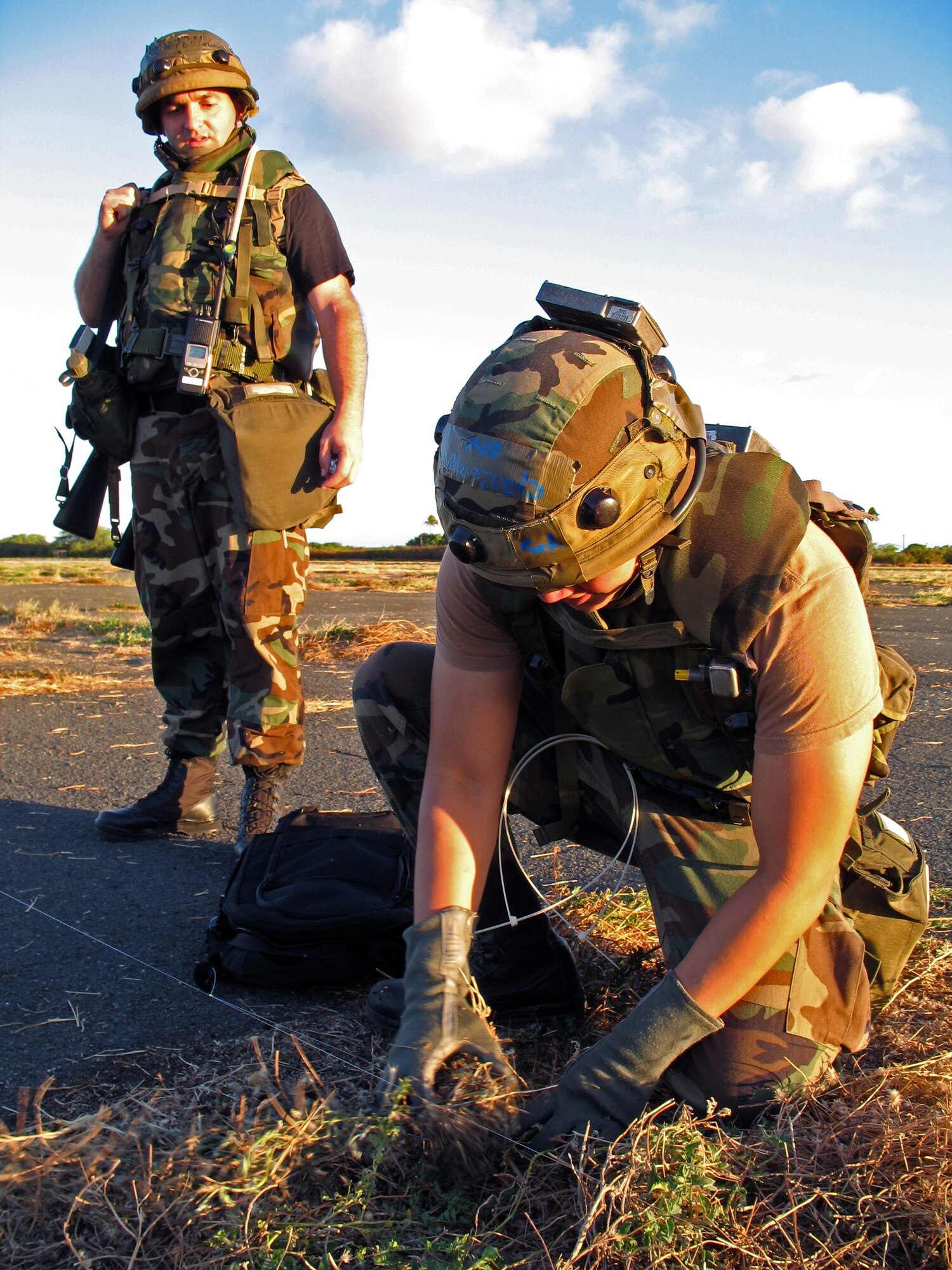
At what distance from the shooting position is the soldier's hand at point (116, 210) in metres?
3.61

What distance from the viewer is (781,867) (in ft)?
6.07

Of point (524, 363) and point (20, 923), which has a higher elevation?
point (524, 363)

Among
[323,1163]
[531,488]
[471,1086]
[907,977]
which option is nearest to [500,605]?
[531,488]

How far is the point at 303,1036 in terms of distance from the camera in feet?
7.28

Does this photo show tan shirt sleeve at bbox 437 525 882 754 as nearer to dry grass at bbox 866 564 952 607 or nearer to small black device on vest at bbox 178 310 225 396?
small black device on vest at bbox 178 310 225 396

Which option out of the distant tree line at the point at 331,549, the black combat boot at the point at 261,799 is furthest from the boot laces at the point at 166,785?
the distant tree line at the point at 331,549

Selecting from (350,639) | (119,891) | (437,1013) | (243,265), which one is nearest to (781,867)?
(437,1013)

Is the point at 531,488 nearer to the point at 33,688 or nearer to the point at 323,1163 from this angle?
the point at 323,1163

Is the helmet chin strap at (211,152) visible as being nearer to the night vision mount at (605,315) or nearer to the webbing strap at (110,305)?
the webbing strap at (110,305)

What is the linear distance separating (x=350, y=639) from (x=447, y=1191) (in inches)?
273

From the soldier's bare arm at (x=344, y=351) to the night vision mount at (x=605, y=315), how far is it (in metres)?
1.48

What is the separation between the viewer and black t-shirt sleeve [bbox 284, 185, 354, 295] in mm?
3568

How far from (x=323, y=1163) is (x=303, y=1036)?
56 centimetres

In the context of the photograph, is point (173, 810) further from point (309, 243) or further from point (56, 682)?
point (56, 682)
